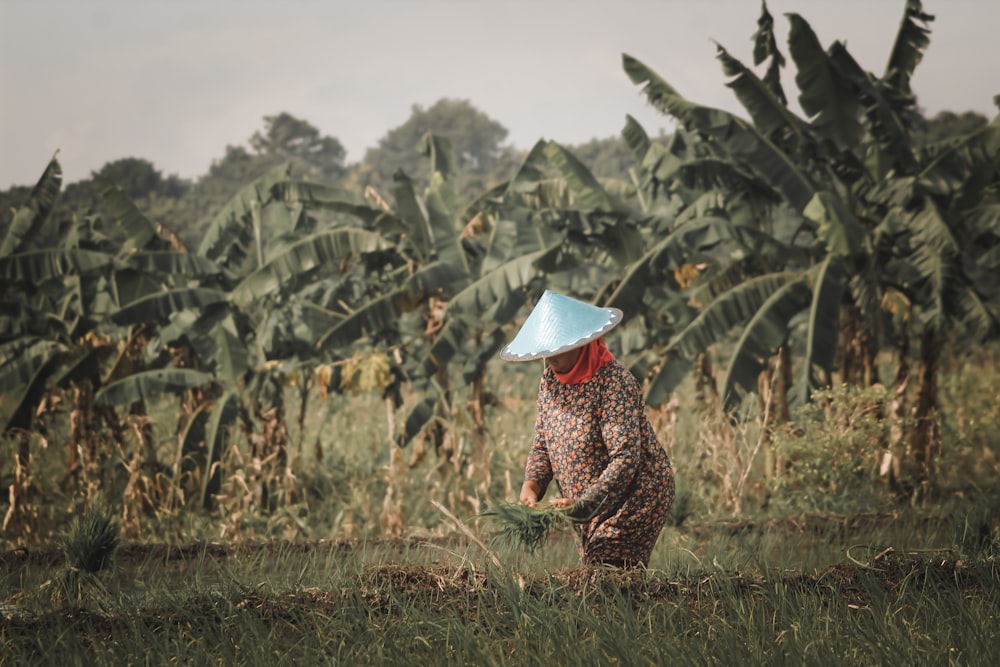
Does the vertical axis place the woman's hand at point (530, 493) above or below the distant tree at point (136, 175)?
below

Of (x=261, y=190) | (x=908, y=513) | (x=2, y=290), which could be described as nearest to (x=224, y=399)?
(x=261, y=190)

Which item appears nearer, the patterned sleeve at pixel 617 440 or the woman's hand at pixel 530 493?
the patterned sleeve at pixel 617 440

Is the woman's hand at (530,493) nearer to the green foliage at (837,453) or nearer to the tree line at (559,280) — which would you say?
the green foliage at (837,453)

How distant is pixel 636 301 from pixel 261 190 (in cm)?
352

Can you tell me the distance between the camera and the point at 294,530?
7355 mm

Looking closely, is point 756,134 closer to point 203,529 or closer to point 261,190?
point 261,190

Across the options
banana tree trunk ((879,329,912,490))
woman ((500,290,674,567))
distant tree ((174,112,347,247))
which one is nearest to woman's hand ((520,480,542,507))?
woman ((500,290,674,567))

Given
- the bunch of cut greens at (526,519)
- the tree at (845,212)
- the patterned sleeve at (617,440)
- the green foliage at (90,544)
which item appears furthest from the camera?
the tree at (845,212)

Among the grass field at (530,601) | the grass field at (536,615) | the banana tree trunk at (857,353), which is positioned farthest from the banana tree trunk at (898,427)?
the grass field at (536,615)

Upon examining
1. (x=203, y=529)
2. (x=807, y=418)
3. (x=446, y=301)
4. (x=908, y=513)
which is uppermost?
(x=446, y=301)

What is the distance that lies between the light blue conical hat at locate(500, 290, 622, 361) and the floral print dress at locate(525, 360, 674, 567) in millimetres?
189

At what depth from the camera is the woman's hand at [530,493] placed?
3.79m

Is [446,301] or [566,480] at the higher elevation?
[446,301]

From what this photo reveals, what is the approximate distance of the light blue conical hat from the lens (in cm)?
369
